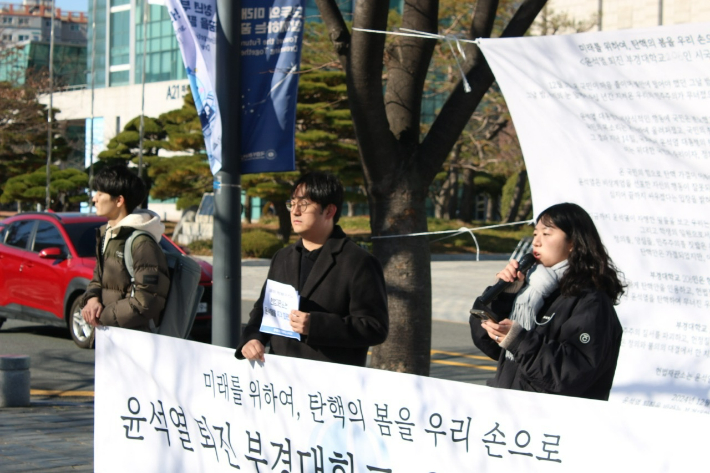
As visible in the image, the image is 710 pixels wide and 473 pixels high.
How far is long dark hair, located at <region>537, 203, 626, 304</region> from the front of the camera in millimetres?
3193

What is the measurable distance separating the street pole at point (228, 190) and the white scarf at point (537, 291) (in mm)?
2544

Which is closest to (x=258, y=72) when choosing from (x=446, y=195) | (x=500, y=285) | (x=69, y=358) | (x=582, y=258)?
(x=500, y=285)

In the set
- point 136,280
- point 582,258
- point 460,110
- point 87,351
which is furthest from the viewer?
point 87,351

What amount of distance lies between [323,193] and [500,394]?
47.7 inches

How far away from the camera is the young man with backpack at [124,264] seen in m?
4.57

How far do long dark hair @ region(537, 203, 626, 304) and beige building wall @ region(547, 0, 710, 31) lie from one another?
3852 centimetres

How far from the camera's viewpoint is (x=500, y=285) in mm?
3230

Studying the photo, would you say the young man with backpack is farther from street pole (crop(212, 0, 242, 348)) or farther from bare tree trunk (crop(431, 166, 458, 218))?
bare tree trunk (crop(431, 166, 458, 218))

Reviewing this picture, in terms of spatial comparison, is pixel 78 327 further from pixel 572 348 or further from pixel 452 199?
pixel 452 199

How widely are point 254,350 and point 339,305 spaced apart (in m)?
0.42

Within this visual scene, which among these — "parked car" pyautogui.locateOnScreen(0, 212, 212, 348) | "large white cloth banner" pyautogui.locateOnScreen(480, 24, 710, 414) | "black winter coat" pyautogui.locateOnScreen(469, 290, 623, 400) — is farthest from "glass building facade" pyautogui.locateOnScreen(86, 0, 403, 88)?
"black winter coat" pyautogui.locateOnScreen(469, 290, 623, 400)

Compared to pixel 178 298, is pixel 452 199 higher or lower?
higher

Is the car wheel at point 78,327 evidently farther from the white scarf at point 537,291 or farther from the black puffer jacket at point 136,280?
the white scarf at point 537,291

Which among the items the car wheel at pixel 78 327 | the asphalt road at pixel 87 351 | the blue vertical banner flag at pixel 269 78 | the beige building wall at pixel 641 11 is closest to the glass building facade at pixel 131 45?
the beige building wall at pixel 641 11
